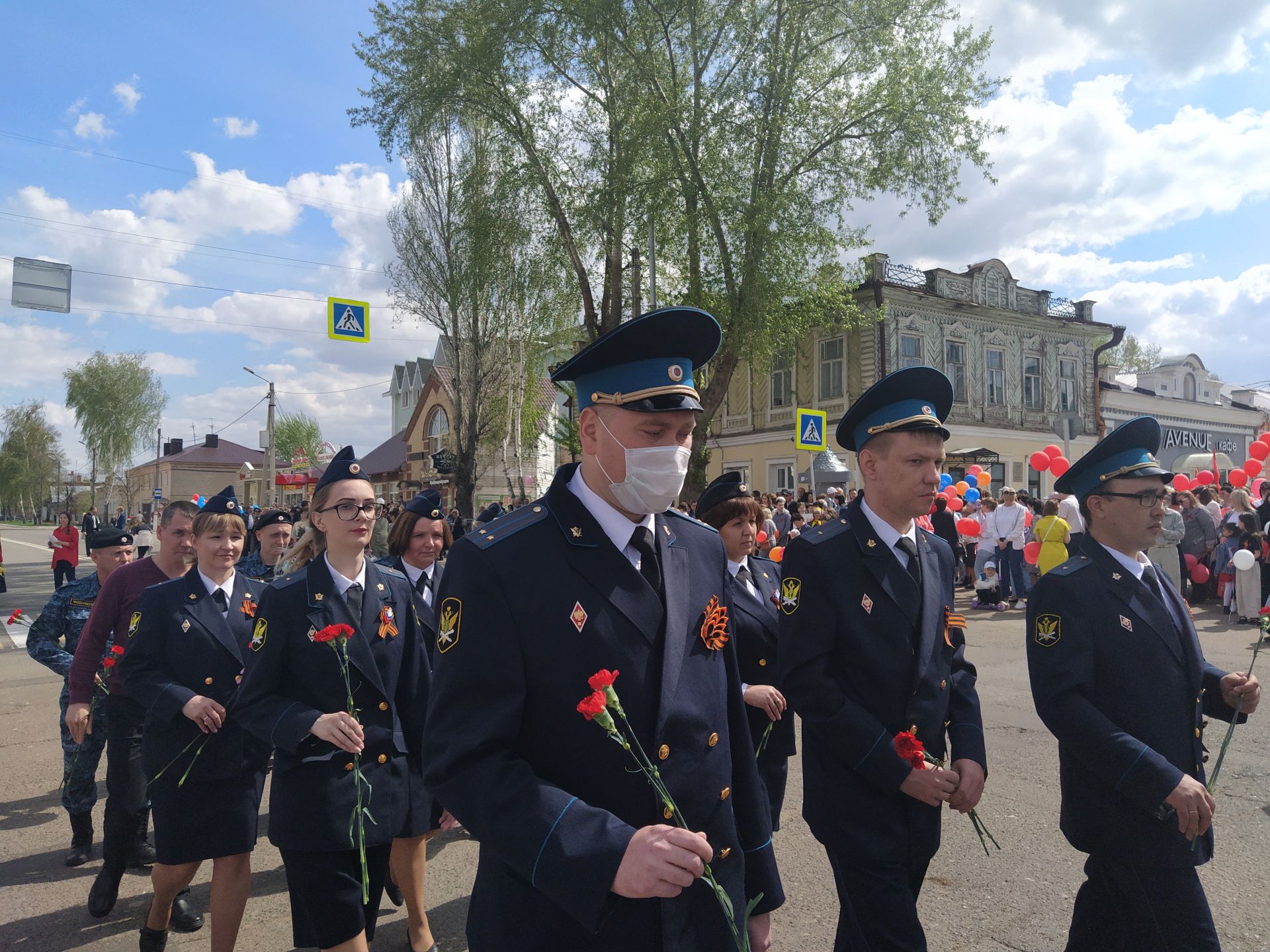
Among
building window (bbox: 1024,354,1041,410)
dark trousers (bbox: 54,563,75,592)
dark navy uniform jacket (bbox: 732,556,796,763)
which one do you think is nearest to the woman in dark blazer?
dark navy uniform jacket (bbox: 732,556,796,763)

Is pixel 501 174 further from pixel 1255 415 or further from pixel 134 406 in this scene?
pixel 134 406

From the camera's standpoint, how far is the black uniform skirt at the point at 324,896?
10.4 ft

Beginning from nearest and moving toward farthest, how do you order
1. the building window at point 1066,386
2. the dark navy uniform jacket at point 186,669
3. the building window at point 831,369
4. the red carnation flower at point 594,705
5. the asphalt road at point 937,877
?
the red carnation flower at point 594,705
the dark navy uniform jacket at point 186,669
the asphalt road at point 937,877
the building window at point 831,369
the building window at point 1066,386

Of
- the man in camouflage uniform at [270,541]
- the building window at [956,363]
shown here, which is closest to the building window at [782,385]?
the building window at [956,363]

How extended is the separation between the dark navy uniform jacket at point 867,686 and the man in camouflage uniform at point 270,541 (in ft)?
18.1

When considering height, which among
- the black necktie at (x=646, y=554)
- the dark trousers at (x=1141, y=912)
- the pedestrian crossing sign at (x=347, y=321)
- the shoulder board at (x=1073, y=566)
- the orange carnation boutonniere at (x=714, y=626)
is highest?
the pedestrian crossing sign at (x=347, y=321)

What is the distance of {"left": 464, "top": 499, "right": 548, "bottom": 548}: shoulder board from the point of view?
6.59 feet

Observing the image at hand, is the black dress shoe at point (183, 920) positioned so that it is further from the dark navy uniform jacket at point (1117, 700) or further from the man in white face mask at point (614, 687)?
the dark navy uniform jacket at point (1117, 700)

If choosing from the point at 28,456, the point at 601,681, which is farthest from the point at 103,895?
the point at 28,456

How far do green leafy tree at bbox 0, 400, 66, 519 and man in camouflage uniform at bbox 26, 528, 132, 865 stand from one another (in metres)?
Answer: 96.2

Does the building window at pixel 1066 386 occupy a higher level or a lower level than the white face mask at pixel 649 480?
higher

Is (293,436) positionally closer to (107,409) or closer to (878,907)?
(107,409)

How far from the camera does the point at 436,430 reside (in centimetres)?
5434

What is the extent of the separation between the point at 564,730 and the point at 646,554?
44 cm
